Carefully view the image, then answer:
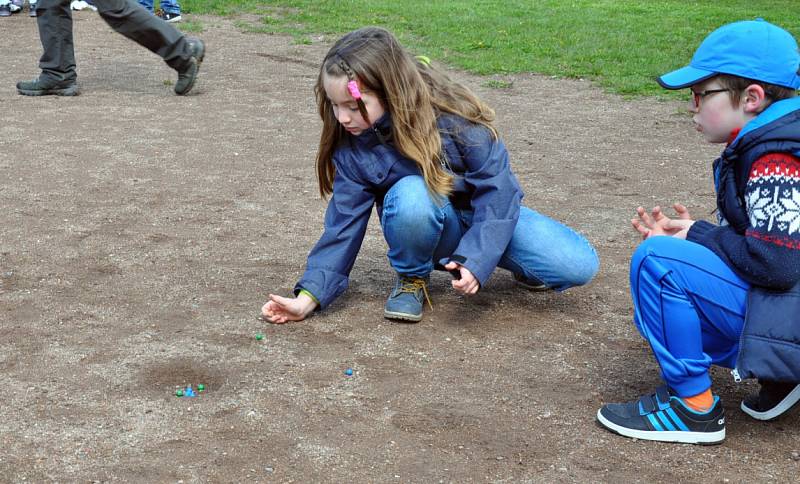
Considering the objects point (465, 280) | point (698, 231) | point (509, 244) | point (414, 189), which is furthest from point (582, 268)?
point (698, 231)

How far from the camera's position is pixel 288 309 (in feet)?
12.0

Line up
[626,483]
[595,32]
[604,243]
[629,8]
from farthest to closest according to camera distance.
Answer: [629,8] < [595,32] < [604,243] < [626,483]

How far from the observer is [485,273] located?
3.52 m

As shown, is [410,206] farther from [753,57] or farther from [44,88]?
[44,88]

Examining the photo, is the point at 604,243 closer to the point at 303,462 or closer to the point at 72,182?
the point at 303,462

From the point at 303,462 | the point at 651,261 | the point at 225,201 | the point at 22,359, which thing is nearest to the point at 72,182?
the point at 225,201

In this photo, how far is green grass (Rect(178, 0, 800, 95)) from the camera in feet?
28.8

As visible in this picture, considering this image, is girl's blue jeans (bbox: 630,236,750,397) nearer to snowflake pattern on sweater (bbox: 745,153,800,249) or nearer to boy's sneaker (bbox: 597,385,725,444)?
boy's sneaker (bbox: 597,385,725,444)

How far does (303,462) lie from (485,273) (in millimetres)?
1048

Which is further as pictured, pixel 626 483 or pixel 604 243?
pixel 604 243

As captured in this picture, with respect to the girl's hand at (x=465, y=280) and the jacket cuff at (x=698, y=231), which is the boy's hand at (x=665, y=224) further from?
the girl's hand at (x=465, y=280)

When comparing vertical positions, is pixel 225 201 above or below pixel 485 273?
below

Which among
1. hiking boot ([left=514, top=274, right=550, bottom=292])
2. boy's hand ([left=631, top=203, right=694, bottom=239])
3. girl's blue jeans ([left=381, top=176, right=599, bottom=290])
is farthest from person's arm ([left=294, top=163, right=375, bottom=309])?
boy's hand ([left=631, top=203, right=694, bottom=239])

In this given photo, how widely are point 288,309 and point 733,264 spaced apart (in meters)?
1.57
